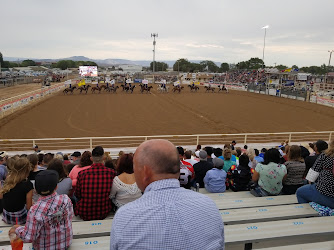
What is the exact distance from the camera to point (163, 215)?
4.50 feet

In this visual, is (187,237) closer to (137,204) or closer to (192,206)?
(192,206)

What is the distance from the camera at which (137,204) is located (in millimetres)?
1424

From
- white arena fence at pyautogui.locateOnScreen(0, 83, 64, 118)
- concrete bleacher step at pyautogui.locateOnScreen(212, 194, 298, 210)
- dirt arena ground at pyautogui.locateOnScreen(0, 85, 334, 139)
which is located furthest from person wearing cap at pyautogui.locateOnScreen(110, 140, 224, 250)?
white arena fence at pyautogui.locateOnScreen(0, 83, 64, 118)

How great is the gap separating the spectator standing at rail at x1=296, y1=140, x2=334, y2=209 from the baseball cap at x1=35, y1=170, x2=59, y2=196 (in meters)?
3.25

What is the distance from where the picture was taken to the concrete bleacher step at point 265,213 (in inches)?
132

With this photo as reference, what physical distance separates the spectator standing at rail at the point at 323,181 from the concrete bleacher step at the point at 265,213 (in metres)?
0.17

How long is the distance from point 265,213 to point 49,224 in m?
2.57

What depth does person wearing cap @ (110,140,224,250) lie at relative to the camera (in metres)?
1.35

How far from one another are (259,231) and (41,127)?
15.6m

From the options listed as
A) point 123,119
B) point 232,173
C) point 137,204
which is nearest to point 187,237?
point 137,204

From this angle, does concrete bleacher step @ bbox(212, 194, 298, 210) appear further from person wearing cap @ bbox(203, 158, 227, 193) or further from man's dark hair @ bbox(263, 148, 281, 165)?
person wearing cap @ bbox(203, 158, 227, 193)

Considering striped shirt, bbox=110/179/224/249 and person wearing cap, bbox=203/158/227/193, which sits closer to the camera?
striped shirt, bbox=110/179/224/249

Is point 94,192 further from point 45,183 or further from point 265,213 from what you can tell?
point 265,213

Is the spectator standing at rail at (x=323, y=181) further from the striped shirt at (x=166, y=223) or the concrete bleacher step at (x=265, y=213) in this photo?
the striped shirt at (x=166, y=223)
